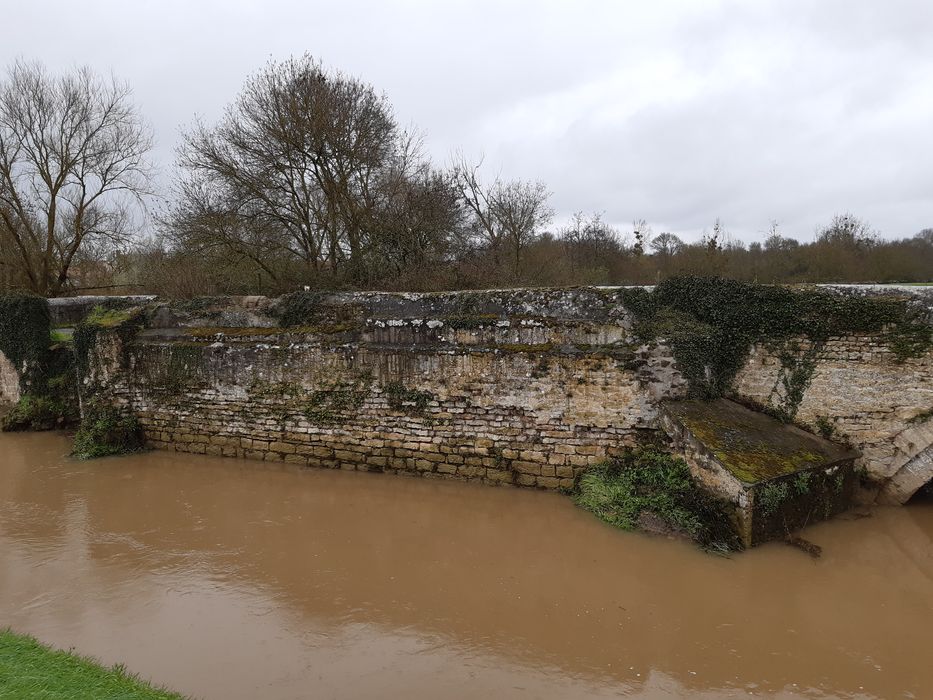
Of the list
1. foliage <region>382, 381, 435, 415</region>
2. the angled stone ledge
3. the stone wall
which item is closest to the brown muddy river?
the angled stone ledge

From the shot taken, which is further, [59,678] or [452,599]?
[452,599]

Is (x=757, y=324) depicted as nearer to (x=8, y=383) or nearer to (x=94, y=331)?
(x=94, y=331)

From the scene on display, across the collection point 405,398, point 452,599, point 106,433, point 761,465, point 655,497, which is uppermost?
point 405,398

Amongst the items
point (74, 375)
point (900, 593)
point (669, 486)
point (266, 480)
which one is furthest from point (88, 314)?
point (900, 593)

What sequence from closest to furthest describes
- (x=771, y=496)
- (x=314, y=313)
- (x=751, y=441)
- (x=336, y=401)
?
(x=771, y=496) < (x=751, y=441) < (x=336, y=401) < (x=314, y=313)

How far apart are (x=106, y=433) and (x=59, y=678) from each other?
6264 millimetres

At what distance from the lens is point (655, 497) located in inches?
229

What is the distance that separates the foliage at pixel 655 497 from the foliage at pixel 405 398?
2246 millimetres

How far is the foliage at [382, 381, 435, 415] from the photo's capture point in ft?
23.3

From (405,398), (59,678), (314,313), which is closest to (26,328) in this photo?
(314,313)

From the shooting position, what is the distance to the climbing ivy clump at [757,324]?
5672 mm

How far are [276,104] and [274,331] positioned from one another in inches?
313

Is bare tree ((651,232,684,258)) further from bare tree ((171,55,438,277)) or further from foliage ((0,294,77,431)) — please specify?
foliage ((0,294,77,431))

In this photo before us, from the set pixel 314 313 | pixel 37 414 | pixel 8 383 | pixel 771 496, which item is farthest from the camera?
pixel 8 383
